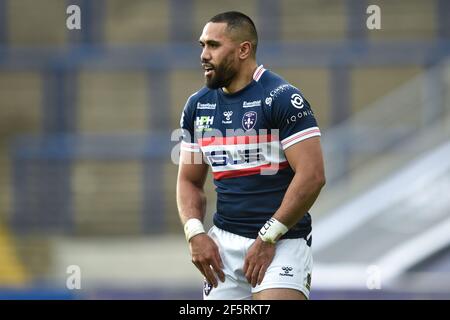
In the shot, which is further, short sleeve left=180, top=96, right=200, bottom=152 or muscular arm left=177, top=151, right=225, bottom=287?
short sleeve left=180, top=96, right=200, bottom=152

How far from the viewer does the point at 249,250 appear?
4.72m

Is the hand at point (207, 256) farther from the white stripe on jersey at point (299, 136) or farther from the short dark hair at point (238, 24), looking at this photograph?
the short dark hair at point (238, 24)

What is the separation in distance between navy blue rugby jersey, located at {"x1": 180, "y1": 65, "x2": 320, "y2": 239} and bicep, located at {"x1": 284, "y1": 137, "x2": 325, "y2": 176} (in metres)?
0.03

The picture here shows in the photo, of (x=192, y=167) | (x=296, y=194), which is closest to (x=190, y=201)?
(x=192, y=167)

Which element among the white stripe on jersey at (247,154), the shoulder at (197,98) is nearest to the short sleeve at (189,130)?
the shoulder at (197,98)

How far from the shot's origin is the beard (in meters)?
4.80

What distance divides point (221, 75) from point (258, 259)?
856 millimetres

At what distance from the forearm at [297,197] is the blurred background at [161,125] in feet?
19.9

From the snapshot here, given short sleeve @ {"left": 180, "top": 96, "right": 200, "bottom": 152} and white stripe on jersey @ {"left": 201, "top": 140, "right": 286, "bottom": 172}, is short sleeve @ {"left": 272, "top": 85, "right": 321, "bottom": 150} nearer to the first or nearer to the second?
white stripe on jersey @ {"left": 201, "top": 140, "right": 286, "bottom": 172}

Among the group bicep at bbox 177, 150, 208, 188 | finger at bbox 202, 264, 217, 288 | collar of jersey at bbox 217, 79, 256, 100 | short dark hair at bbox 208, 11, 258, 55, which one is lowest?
finger at bbox 202, 264, 217, 288

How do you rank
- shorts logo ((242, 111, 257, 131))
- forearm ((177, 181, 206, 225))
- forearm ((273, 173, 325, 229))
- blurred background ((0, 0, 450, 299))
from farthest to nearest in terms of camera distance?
blurred background ((0, 0, 450, 299)) → forearm ((177, 181, 206, 225)) → shorts logo ((242, 111, 257, 131)) → forearm ((273, 173, 325, 229))

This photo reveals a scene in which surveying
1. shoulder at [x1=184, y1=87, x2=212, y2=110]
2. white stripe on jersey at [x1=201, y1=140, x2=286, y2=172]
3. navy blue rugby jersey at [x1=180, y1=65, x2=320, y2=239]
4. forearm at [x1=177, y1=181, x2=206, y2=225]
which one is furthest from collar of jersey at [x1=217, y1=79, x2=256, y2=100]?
forearm at [x1=177, y1=181, x2=206, y2=225]

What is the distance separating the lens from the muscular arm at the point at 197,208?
4820 mm

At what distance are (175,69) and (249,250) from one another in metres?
8.22
